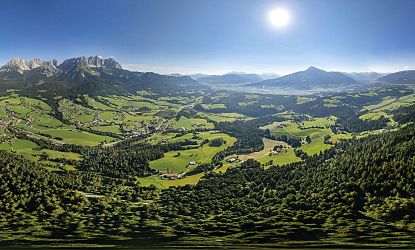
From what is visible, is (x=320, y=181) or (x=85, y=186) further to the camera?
(x=85, y=186)

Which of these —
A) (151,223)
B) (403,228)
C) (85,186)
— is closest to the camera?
(403,228)

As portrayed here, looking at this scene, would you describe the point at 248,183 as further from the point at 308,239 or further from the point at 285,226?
the point at 308,239

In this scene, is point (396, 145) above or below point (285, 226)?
above

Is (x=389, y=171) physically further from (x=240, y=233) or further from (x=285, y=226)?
(x=240, y=233)

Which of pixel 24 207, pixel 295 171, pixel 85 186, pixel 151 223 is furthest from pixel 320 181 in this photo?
pixel 24 207

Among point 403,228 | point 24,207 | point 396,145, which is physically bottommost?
point 24,207

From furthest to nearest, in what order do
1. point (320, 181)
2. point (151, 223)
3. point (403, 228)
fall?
point (320, 181), point (151, 223), point (403, 228)
